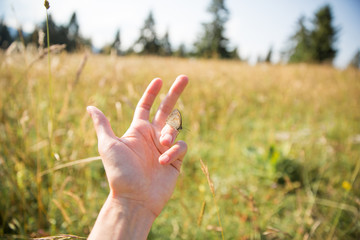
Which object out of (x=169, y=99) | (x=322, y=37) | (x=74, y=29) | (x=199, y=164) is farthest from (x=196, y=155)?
(x=322, y=37)

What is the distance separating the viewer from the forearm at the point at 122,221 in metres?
0.78

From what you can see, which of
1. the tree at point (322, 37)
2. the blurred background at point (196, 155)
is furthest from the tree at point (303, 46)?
the blurred background at point (196, 155)

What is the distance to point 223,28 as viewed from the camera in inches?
1185

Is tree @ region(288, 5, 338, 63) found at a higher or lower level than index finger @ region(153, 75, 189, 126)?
higher

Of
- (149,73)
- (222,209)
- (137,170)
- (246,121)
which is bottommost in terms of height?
(222,209)

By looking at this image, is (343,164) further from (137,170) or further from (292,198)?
(137,170)

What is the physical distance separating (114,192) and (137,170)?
133 mm

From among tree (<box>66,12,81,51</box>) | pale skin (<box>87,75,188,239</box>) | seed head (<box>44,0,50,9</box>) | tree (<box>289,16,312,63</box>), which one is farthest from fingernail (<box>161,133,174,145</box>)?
tree (<box>289,16,312,63</box>)

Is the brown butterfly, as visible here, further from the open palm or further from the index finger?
the index finger

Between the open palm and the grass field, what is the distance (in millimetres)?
144

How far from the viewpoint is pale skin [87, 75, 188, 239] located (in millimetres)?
808

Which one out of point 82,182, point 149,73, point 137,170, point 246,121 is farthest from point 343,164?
point 149,73

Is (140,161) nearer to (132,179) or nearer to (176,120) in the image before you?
(132,179)

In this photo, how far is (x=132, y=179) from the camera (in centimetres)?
87
